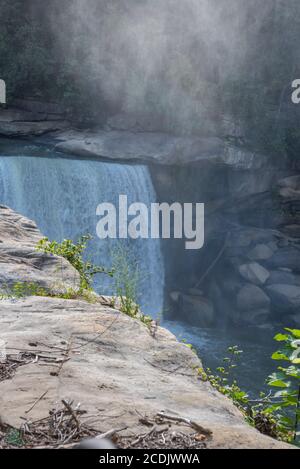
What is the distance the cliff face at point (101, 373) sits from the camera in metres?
2.26

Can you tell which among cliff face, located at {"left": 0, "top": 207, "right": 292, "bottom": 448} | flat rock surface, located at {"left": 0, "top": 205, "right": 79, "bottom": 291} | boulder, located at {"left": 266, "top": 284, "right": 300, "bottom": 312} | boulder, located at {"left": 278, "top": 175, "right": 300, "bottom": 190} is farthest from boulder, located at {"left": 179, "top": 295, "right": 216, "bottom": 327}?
cliff face, located at {"left": 0, "top": 207, "right": 292, "bottom": 448}

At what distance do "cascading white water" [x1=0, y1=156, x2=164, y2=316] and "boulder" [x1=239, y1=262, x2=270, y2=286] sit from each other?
2.19 metres

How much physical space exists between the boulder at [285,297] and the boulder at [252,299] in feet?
0.68

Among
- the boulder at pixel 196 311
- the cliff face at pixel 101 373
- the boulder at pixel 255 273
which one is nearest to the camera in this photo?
the cliff face at pixel 101 373

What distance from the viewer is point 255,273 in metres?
14.1

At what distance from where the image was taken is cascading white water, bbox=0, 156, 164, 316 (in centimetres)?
1156

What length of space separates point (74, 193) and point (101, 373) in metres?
9.73

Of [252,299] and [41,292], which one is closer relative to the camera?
[41,292]

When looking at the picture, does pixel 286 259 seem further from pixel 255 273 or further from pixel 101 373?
pixel 101 373

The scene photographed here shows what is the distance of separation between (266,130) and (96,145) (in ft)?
14.7

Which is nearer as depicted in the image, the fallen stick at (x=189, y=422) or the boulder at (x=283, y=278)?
the fallen stick at (x=189, y=422)

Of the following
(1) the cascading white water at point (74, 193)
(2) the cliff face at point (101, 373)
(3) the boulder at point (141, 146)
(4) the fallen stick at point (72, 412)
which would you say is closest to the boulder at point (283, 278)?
(1) the cascading white water at point (74, 193)

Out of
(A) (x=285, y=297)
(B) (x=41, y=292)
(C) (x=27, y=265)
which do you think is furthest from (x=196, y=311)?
(B) (x=41, y=292)

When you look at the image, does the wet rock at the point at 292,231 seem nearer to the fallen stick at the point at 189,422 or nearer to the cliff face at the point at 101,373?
the cliff face at the point at 101,373
